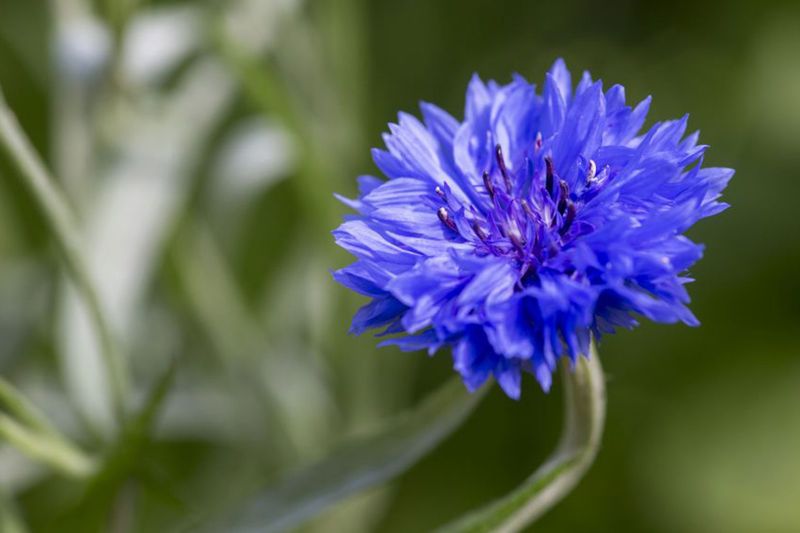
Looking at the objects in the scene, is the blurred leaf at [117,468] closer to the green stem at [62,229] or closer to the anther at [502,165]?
the green stem at [62,229]

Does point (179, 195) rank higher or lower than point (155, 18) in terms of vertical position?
lower

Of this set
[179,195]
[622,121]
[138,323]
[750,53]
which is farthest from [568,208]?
[750,53]

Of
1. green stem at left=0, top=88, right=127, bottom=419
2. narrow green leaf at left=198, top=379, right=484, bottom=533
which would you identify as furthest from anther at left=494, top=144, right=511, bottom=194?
green stem at left=0, top=88, right=127, bottom=419

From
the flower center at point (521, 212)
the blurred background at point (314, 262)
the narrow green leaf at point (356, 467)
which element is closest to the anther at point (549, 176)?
the flower center at point (521, 212)

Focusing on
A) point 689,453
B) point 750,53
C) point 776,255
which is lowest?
point 689,453

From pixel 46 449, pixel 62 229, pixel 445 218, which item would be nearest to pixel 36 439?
pixel 46 449

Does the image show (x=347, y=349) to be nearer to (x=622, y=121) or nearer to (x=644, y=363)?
(x=644, y=363)

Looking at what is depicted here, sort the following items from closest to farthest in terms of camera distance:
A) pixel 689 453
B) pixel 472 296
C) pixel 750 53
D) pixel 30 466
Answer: pixel 472 296, pixel 30 466, pixel 689 453, pixel 750 53
